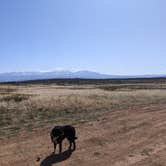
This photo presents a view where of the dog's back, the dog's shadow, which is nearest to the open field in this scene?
the dog's shadow

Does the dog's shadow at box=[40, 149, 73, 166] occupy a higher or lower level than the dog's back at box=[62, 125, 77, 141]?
lower

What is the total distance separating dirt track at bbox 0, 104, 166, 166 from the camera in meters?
9.42

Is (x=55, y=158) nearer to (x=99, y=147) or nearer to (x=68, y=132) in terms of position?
(x=68, y=132)

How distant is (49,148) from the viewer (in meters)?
11.0

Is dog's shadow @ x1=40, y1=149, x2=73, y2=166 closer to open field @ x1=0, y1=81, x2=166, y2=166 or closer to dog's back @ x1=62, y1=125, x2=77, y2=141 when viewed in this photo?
open field @ x1=0, y1=81, x2=166, y2=166

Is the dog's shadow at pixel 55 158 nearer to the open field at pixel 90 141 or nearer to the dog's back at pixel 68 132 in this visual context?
the open field at pixel 90 141

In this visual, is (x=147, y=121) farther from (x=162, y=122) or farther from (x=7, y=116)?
(x=7, y=116)

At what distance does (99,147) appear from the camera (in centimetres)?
1112

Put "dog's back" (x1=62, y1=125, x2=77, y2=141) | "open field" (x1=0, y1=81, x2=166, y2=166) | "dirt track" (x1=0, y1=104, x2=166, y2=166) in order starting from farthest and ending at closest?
"dog's back" (x1=62, y1=125, x2=77, y2=141)
"open field" (x1=0, y1=81, x2=166, y2=166)
"dirt track" (x1=0, y1=104, x2=166, y2=166)

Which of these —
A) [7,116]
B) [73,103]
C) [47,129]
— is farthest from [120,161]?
[73,103]

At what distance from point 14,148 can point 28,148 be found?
527 millimetres

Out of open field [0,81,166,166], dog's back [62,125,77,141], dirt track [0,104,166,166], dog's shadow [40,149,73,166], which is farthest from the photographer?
dog's back [62,125,77,141]

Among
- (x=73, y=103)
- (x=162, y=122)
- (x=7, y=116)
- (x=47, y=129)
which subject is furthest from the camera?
(x=73, y=103)

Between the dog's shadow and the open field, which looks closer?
the dog's shadow
